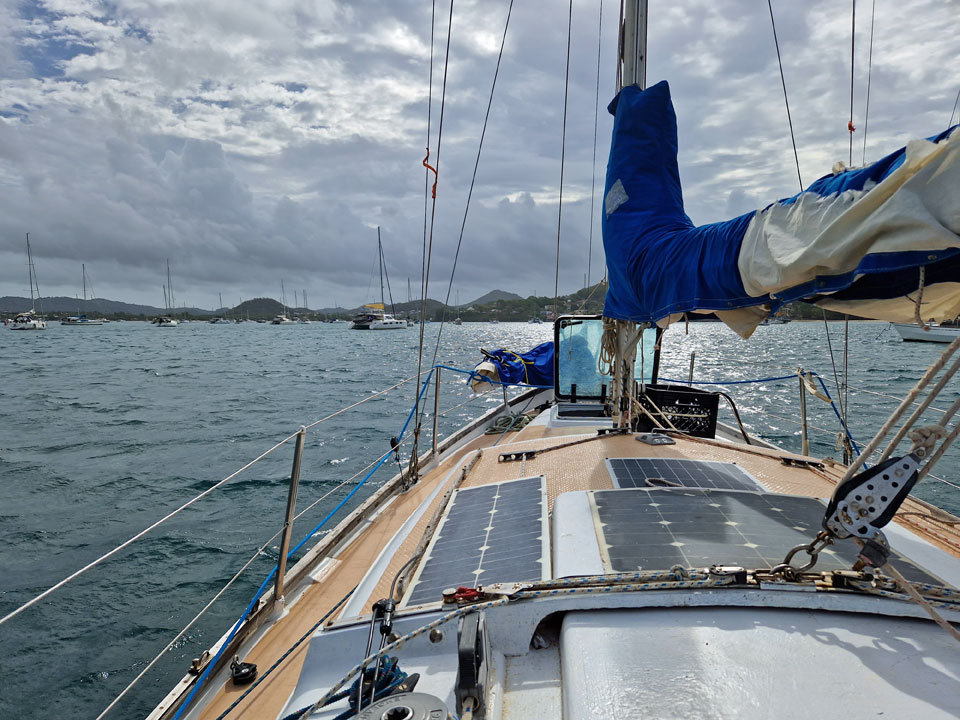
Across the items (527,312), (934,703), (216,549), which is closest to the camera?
(934,703)

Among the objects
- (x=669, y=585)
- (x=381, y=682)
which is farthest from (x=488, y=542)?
(x=381, y=682)

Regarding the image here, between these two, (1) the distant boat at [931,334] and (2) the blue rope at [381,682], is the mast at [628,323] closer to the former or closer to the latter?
(2) the blue rope at [381,682]

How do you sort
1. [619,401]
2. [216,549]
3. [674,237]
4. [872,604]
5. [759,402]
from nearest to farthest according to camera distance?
[872,604], [674,237], [619,401], [216,549], [759,402]

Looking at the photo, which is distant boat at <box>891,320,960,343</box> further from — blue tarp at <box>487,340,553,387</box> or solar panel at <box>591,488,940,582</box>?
solar panel at <box>591,488,940,582</box>

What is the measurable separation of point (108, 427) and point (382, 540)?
11.7 meters

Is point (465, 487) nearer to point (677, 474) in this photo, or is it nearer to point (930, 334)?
point (677, 474)

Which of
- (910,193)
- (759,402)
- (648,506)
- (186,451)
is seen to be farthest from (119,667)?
(759,402)

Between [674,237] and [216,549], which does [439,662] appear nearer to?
[674,237]

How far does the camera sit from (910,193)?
1722 mm

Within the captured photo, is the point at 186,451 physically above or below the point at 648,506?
below

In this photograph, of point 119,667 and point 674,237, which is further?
point 119,667

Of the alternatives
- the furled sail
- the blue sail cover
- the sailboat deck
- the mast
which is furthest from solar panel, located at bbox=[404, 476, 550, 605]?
the blue sail cover

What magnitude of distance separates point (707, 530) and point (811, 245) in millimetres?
1210

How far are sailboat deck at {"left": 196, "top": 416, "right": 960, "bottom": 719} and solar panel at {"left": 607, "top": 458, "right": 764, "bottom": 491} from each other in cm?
→ 10
